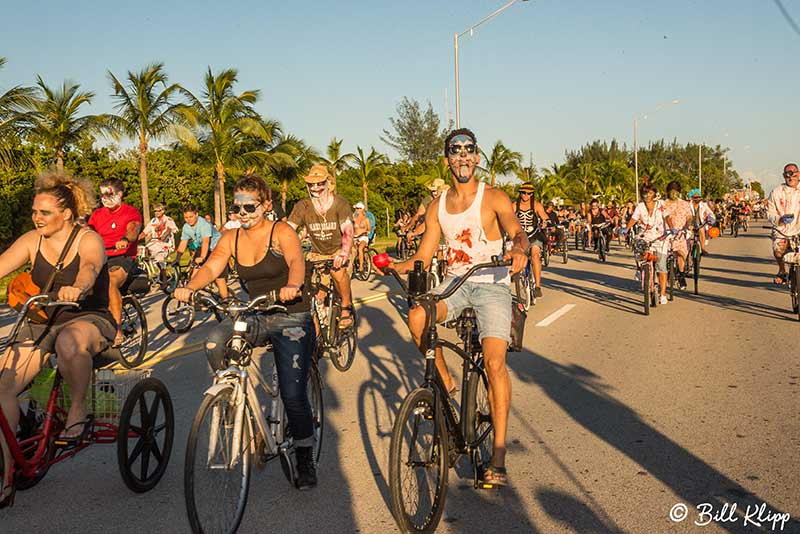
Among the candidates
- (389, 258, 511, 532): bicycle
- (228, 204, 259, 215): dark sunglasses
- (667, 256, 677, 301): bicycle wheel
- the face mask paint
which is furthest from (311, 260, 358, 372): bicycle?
(667, 256, 677, 301): bicycle wheel

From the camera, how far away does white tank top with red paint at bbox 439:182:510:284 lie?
16.6ft

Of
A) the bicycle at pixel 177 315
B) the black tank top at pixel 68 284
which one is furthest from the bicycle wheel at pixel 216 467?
the bicycle at pixel 177 315

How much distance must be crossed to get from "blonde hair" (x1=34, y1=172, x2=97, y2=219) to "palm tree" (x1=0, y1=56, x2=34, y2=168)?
23.9m

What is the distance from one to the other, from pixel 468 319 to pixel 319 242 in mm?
4697

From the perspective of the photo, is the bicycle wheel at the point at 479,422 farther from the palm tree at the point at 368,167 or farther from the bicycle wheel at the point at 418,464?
the palm tree at the point at 368,167

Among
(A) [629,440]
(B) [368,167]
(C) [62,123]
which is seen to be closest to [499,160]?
(B) [368,167]

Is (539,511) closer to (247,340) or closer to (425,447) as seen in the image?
(425,447)

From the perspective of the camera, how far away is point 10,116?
26.9 metres

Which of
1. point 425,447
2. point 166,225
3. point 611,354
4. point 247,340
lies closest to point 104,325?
point 247,340

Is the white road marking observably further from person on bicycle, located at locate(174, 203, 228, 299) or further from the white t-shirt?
person on bicycle, located at locate(174, 203, 228, 299)

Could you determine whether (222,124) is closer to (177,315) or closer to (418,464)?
(177,315)

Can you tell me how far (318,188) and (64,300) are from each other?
4.45 meters

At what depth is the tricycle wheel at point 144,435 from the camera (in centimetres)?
473

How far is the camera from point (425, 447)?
4.21m
